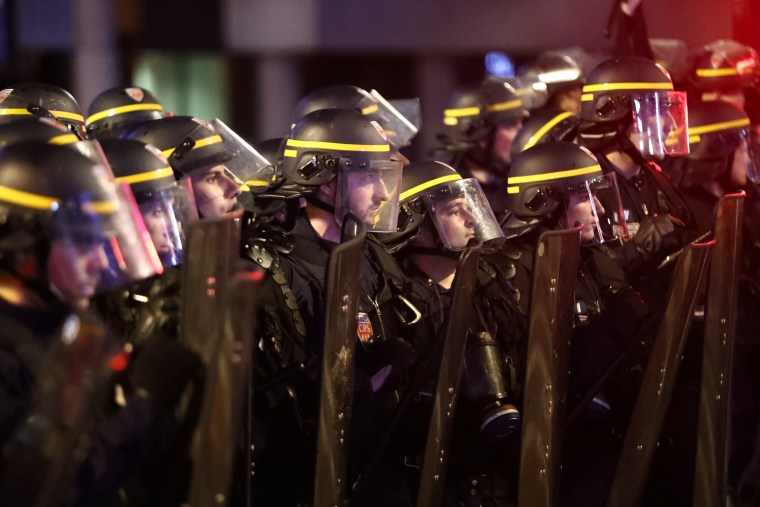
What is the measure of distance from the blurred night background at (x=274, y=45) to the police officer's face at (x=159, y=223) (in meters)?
9.82

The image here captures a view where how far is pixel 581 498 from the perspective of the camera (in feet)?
18.3

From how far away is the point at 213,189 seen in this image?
5.66 meters

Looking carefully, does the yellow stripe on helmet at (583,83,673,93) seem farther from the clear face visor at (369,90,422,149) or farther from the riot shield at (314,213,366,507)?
the riot shield at (314,213,366,507)

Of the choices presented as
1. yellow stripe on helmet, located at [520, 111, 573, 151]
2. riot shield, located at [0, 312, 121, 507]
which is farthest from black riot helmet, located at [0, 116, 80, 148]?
yellow stripe on helmet, located at [520, 111, 573, 151]

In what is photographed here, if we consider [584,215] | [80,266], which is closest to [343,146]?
[584,215]

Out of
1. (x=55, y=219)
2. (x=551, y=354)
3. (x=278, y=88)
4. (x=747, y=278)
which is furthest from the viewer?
(x=278, y=88)

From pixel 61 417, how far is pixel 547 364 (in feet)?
6.64

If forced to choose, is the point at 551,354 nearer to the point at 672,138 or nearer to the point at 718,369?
the point at 718,369

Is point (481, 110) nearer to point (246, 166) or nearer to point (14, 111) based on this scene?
point (246, 166)

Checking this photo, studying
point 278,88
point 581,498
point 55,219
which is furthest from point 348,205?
Answer: point 278,88

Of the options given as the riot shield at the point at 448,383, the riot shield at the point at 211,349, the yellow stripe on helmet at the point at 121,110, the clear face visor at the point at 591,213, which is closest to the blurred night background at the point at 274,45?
the yellow stripe on helmet at the point at 121,110

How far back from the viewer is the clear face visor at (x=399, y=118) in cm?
779

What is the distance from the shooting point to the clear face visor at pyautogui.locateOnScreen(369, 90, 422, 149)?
7.79 m

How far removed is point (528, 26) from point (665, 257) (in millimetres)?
10488
